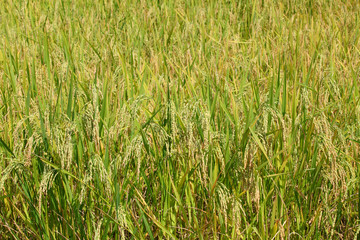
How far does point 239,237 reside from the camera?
1230 mm

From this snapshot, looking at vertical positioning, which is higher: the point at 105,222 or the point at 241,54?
the point at 241,54

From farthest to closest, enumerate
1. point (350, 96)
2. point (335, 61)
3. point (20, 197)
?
point (335, 61) < point (350, 96) < point (20, 197)

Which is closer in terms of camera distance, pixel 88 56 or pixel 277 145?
pixel 277 145

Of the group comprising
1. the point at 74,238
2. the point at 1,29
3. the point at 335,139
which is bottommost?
the point at 74,238

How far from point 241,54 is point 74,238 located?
4.55ft

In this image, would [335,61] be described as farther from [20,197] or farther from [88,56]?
[20,197]

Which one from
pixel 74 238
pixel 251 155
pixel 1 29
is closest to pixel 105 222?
pixel 74 238

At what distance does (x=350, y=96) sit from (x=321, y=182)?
0.46 m

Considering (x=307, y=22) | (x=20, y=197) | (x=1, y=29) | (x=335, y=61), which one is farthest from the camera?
(x=307, y=22)

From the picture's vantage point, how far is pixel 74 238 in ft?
4.16

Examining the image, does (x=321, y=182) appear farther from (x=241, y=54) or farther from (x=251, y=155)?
(x=241, y=54)

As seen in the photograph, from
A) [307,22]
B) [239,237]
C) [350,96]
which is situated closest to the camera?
[239,237]

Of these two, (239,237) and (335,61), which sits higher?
(335,61)

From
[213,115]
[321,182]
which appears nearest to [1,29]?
[213,115]
